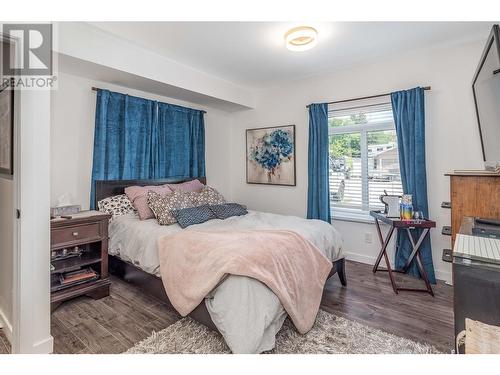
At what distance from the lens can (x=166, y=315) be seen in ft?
7.30

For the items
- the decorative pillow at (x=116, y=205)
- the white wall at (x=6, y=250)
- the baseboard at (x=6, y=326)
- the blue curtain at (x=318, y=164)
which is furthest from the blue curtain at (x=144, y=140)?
the blue curtain at (x=318, y=164)

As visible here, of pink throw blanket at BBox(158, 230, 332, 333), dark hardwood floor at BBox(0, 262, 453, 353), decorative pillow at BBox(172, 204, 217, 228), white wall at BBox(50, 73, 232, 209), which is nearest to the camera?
pink throw blanket at BBox(158, 230, 332, 333)

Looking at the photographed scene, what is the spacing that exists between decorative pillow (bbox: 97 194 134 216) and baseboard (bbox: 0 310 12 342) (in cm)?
125

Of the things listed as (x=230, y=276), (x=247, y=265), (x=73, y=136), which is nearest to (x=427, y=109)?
(x=247, y=265)

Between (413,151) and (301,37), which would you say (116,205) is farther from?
A: (413,151)

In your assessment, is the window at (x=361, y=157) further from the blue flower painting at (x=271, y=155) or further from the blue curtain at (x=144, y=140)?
the blue curtain at (x=144, y=140)

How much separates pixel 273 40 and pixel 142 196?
2.16 metres

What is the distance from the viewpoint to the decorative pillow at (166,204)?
9.15ft

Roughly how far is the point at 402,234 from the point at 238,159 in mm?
2680

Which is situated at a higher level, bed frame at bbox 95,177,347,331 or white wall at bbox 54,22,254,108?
white wall at bbox 54,22,254,108

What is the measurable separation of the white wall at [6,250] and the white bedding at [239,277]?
0.89 meters

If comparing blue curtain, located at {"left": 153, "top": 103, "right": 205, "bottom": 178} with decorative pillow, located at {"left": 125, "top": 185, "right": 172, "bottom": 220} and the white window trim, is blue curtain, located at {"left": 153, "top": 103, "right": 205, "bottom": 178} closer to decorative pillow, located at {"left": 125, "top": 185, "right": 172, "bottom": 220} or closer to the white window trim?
decorative pillow, located at {"left": 125, "top": 185, "right": 172, "bottom": 220}

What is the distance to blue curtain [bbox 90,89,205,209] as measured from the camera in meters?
3.13

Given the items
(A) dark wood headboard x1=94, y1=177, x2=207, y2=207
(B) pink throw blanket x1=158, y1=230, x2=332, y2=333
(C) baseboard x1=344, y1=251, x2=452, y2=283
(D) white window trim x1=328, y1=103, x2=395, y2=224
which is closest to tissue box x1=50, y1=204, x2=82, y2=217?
(A) dark wood headboard x1=94, y1=177, x2=207, y2=207
